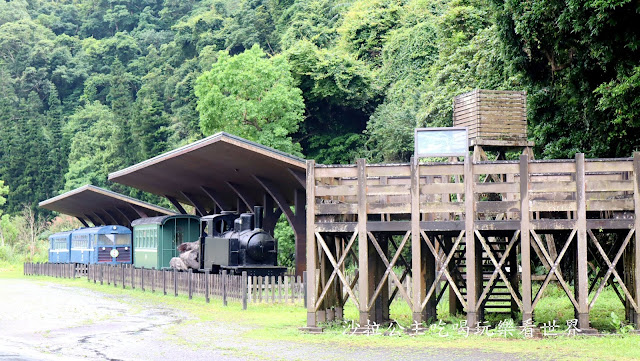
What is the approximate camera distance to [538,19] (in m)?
23.7

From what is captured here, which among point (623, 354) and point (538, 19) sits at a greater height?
point (538, 19)

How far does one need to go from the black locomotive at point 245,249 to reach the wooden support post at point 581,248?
1300cm

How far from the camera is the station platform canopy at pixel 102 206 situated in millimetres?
40250

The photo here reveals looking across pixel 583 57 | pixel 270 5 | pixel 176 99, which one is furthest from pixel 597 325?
pixel 176 99

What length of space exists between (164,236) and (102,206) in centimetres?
1207

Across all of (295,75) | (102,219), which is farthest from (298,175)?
(102,219)

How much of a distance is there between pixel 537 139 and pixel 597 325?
34.1 feet

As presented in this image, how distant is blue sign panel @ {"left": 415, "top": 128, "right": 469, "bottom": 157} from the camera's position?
16969 mm

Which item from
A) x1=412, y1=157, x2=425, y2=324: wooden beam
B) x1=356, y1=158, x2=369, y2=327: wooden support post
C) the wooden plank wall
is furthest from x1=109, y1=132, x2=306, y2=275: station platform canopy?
x1=412, y1=157, x2=425, y2=324: wooden beam

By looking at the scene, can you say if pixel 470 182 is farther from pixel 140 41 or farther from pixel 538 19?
pixel 140 41

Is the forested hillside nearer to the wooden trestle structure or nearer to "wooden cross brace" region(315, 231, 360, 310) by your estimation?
the wooden trestle structure

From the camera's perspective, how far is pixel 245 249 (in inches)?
1058

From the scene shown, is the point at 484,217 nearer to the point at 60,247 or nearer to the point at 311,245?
the point at 311,245

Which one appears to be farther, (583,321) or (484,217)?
(484,217)
